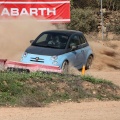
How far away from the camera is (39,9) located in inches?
961

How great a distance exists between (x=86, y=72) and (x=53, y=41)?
1746mm

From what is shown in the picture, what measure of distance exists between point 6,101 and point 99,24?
67.2 feet

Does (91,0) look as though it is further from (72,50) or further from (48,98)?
(48,98)

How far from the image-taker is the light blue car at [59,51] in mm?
15789

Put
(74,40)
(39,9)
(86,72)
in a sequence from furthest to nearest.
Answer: (39,9) < (74,40) < (86,72)

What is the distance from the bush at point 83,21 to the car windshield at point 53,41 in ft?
36.7

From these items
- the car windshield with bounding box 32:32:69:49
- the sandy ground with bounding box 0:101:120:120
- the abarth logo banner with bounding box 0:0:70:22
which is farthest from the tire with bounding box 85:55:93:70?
the sandy ground with bounding box 0:101:120:120

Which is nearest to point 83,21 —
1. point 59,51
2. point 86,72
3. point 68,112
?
point 86,72

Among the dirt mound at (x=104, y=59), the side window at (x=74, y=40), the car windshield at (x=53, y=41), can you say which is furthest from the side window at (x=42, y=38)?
the dirt mound at (x=104, y=59)

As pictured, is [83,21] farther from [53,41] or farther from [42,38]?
[53,41]

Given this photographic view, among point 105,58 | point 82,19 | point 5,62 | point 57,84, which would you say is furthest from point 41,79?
point 82,19

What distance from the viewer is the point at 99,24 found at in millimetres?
29656

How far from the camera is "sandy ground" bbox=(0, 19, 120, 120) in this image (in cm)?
888

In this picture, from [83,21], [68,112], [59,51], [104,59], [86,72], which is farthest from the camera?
[83,21]
